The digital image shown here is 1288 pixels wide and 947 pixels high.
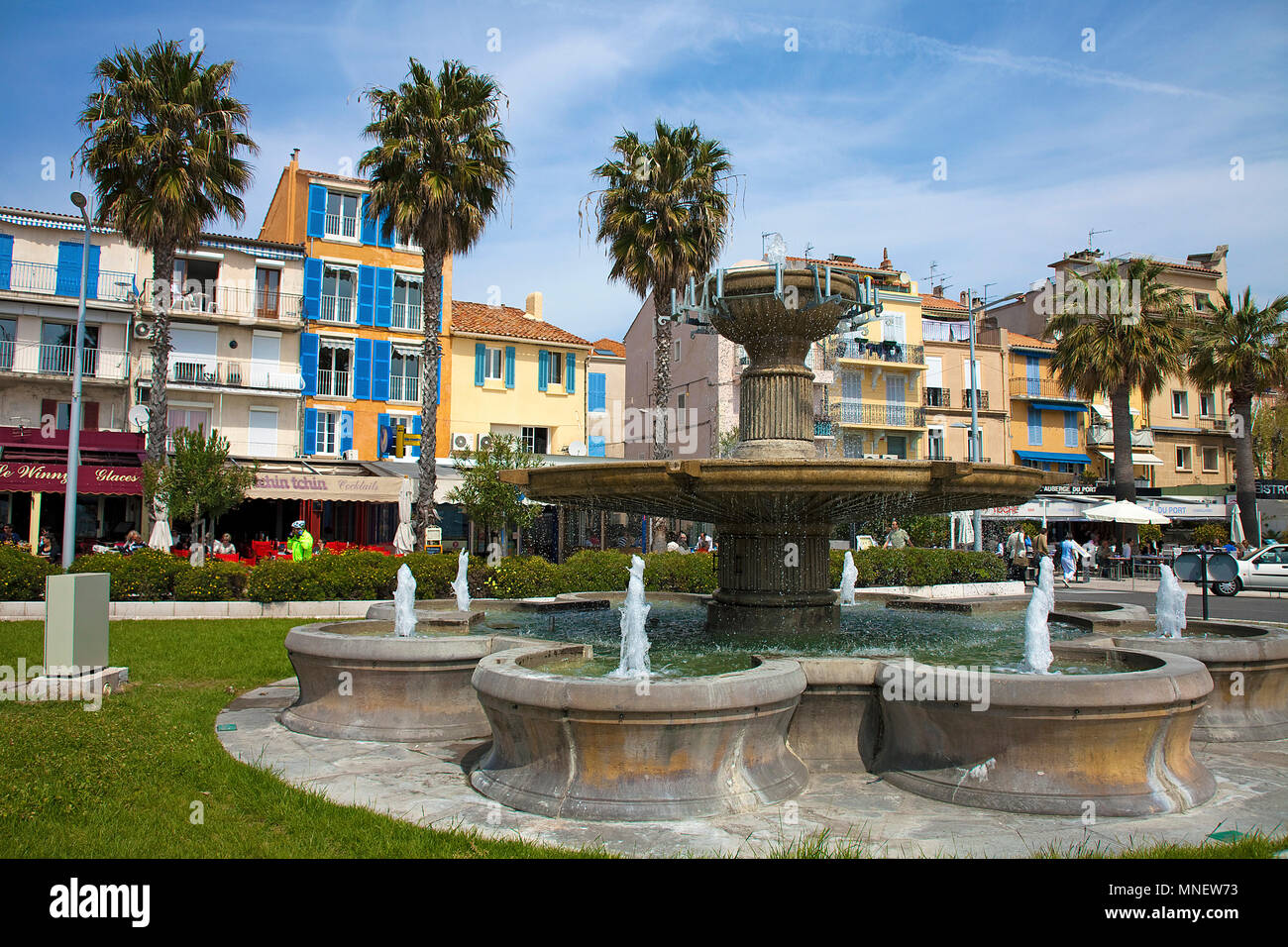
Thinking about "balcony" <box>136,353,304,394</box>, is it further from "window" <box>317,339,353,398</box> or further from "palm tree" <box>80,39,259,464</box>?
"palm tree" <box>80,39,259,464</box>

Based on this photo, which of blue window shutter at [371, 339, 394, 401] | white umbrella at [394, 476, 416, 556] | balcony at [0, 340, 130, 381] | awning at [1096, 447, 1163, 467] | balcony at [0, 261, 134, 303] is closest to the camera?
white umbrella at [394, 476, 416, 556]

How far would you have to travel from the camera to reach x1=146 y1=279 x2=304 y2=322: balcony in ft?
104

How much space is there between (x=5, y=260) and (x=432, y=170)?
Answer: 1701 cm

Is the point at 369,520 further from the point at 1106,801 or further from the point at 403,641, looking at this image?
the point at 1106,801

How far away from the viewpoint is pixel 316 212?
33219 millimetres

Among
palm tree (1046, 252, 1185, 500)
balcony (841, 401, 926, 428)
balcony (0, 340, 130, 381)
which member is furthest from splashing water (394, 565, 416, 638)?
balcony (841, 401, 926, 428)

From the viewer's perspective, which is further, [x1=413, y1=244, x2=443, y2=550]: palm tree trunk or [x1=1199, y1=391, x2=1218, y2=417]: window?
[x1=1199, y1=391, x2=1218, y2=417]: window

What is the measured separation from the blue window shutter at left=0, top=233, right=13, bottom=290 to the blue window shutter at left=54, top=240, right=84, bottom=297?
1373 mm

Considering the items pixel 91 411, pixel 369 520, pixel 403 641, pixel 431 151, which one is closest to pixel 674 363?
pixel 369 520

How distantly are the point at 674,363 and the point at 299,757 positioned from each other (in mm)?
37487

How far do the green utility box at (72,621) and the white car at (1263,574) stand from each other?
2652cm

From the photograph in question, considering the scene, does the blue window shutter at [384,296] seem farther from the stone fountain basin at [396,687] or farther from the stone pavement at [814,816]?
the stone pavement at [814,816]

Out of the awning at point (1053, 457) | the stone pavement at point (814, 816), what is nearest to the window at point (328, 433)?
the stone pavement at point (814, 816)
